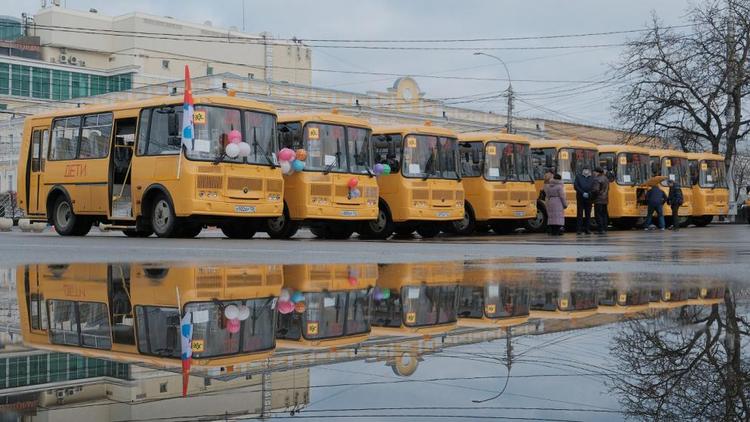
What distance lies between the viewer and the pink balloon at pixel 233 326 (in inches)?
206

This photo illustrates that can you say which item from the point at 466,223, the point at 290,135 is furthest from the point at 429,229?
the point at 290,135

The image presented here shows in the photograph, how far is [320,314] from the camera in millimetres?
6102

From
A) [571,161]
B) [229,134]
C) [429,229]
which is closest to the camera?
[229,134]

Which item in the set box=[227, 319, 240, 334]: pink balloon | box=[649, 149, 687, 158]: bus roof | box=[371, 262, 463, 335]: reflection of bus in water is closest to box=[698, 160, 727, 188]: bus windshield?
box=[649, 149, 687, 158]: bus roof

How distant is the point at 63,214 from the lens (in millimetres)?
23547

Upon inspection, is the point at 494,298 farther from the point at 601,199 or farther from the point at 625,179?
the point at 625,179

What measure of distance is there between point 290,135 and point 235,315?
16677 mm

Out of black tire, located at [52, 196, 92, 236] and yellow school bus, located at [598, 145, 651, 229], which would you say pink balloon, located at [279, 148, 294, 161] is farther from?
yellow school bus, located at [598, 145, 651, 229]

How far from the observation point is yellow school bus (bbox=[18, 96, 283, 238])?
19.6 m

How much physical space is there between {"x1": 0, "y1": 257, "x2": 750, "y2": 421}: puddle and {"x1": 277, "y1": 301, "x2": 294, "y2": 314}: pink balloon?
0.09 feet

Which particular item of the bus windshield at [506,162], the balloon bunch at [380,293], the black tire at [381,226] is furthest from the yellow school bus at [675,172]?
the balloon bunch at [380,293]

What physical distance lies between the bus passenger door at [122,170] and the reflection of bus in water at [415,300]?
11877mm

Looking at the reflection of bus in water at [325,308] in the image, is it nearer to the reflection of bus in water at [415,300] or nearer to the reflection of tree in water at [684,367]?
the reflection of bus in water at [415,300]

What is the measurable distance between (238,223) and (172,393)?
715 inches
